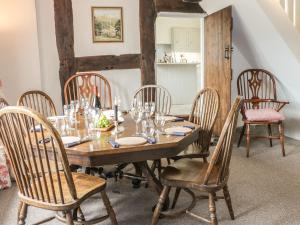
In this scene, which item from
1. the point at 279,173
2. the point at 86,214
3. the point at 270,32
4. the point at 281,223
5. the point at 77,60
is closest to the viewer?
the point at 281,223

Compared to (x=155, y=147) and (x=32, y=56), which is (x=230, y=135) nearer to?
(x=155, y=147)

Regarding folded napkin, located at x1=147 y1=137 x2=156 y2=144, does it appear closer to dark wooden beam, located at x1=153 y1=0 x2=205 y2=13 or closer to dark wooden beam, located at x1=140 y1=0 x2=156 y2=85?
dark wooden beam, located at x1=140 y1=0 x2=156 y2=85

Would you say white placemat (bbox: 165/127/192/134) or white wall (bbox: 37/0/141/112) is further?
white wall (bbox: 37/0/141/112)

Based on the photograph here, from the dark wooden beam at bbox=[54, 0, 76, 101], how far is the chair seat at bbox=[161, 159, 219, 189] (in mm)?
2451

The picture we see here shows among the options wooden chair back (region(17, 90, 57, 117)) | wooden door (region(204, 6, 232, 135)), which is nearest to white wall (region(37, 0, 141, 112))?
wooden chair back (region(17, 90, 57, 117))

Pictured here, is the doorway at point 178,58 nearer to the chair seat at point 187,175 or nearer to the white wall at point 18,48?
the white wall at point 18,48

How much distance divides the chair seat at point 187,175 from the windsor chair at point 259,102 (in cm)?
172

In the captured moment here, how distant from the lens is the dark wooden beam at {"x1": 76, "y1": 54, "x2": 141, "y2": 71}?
4.22 metres

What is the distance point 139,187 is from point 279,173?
4.84 ft

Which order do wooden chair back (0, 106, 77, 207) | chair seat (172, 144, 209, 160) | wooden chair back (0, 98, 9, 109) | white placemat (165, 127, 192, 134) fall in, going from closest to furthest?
1. wooden chair back (0, 106, 77, 207)
2. white placemat (165, 127, 192, 134)
3. chair seat (172, 144, 209, 160)
4. wooden chair back (0, 98, 9, 109)

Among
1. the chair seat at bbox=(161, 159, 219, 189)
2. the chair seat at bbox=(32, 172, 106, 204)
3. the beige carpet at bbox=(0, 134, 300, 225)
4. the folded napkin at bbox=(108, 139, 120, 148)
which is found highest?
the folded napkin at bbox=(108, 139, 120, 148)

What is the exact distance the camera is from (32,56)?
394 centimetres

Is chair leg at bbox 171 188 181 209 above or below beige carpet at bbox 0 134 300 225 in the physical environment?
above

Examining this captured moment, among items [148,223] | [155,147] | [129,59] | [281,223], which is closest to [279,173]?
[281,223]
